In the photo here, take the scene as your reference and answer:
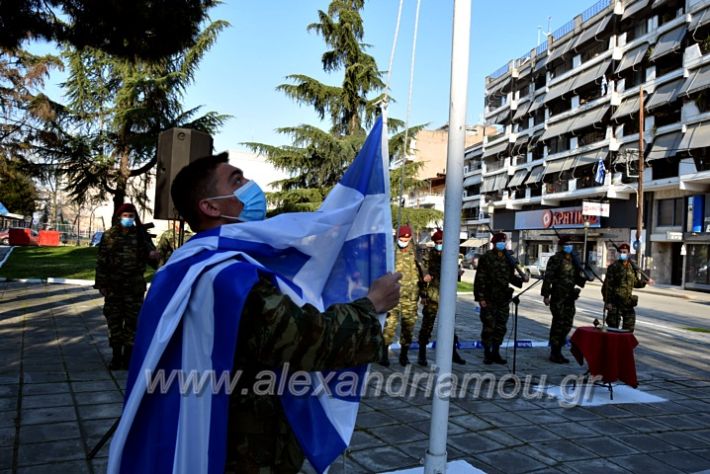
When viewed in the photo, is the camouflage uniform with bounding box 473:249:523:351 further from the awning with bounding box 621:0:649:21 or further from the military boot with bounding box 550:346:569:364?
the awning with bounding box 621:0:649:21

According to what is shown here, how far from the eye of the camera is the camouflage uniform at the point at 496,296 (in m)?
Answer: 7.38

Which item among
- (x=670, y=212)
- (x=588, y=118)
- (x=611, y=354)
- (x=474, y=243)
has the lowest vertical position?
(x=611, y=354)

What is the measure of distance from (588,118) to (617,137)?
3050 millimetres

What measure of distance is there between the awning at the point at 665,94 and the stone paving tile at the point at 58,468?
115 ft

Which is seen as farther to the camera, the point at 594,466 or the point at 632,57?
the point at 632,57

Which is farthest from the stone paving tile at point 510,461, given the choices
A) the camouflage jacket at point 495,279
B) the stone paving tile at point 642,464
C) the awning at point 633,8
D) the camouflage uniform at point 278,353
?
the awning at point 633,8

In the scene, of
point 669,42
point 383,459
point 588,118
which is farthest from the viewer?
point 588,118

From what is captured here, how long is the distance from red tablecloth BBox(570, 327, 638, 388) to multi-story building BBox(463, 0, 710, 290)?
2355 centimetres

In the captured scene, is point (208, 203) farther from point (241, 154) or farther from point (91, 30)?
point (241, 154)

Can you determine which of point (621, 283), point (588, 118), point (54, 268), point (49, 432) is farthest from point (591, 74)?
point (49, 432)

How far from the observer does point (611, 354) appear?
18.6 ft

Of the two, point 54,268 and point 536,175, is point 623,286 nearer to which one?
point 54,268

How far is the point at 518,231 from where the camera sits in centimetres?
4781

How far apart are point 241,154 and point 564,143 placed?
3336cm
